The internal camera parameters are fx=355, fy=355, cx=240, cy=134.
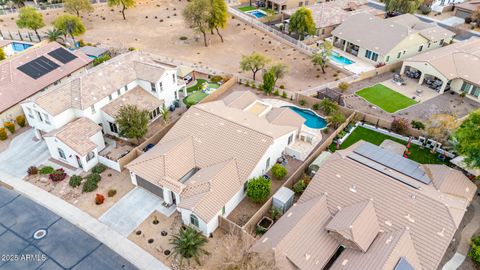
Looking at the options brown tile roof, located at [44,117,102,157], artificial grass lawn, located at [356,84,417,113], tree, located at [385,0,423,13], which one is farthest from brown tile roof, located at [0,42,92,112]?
tree, located at [385,0,423,13]

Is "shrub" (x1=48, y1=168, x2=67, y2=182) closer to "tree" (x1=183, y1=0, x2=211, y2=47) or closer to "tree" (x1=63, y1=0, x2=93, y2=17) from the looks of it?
"tree" (x1=183, y1=0, x2=211, y2=47)

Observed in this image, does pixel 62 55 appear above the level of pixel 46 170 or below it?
above

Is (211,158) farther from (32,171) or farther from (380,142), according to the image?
(380,142)

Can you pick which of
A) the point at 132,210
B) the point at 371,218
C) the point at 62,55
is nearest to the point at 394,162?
the point at 371,218

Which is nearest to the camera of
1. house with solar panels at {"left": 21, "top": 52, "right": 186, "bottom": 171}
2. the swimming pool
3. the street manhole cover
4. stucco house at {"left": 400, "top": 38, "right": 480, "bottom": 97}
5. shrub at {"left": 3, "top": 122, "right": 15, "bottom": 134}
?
the street manhole cover

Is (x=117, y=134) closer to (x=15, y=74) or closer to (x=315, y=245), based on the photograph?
(x=15, y=74)

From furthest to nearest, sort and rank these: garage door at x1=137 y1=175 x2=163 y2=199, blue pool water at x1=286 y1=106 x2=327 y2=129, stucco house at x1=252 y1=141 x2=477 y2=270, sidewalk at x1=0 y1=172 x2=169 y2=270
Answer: blue pool water at x1=286 y1=106 x2=327 y2=129, garage door at x1=137 y1=175 x2=163 y2=199, sidewalk at x1=0 y1=172 x2=169 y2=270, stucco house at x1=252 y1=141 x2=477 y2=270
